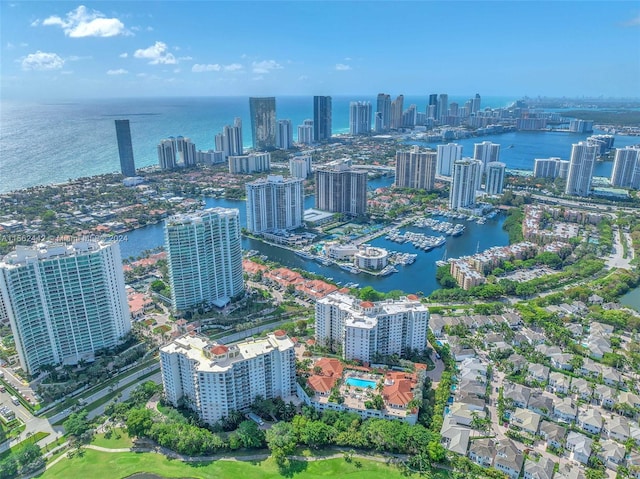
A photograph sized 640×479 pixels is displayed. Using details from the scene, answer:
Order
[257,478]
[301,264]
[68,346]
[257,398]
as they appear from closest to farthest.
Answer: [257,478]
[257,398]
[68,346]
[301,264]

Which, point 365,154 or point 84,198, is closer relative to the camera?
point 84,198

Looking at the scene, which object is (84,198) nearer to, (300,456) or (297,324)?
(297,324)

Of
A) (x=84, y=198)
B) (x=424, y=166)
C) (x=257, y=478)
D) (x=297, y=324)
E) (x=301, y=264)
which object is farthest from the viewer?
(x=424, y=166)

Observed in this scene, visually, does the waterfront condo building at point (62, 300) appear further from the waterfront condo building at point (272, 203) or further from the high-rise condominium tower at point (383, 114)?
the high-rise condominium tower at point (383, 114)

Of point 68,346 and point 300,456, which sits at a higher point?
point 68,346

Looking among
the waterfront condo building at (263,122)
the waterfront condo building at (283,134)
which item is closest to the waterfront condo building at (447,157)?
the waterfront condo building at (283,134)

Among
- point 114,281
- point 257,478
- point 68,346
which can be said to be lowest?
point 257,478

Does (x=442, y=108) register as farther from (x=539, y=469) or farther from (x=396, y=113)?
(x=539, y=469)

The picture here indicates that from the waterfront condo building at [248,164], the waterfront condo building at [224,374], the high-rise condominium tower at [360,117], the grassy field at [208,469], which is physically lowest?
the grassy field at [208,469]

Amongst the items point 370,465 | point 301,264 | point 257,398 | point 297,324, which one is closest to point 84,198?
point 301,264
